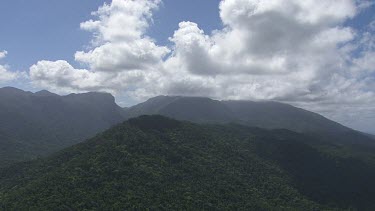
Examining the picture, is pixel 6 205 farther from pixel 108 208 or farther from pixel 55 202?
pixel 108 208

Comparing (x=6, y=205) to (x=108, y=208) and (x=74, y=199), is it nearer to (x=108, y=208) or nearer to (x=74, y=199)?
(x=74, y=199)

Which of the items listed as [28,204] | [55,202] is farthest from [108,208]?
[28,204]

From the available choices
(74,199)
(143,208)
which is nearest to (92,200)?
(74,199)

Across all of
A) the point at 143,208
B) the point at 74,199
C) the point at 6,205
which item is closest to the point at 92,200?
the point at 74,199

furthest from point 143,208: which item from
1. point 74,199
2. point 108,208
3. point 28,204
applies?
point 28,204

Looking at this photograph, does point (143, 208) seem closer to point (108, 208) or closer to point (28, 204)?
point (108, 208)

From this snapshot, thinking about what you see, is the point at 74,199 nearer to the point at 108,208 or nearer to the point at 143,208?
the point at 108,208
